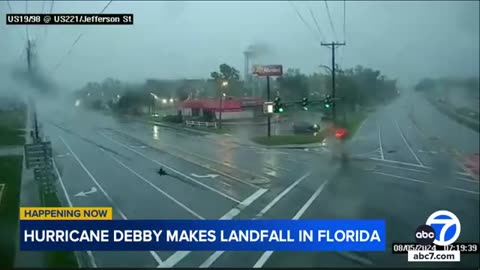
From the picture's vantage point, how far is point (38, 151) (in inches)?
255

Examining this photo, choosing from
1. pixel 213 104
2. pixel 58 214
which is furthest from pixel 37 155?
pixel 213 104

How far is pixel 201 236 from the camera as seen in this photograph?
14.3 ft

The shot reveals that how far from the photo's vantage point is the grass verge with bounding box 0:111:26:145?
5523mm

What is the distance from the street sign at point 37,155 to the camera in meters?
6.31

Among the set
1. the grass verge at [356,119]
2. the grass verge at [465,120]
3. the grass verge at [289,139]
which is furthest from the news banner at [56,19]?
the grass verge at [356,119]

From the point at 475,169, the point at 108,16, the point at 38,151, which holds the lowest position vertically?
the point at 475,169

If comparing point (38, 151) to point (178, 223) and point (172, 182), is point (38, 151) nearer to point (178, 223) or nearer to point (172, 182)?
point (172, 182)

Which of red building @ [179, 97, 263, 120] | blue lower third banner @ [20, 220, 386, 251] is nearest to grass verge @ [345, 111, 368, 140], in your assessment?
red building @ [179, 97, 263, 120]

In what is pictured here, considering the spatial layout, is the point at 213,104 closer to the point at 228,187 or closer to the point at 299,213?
the point at 228,187

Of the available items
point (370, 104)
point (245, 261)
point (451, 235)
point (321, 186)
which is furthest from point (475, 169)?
point (370, 104)

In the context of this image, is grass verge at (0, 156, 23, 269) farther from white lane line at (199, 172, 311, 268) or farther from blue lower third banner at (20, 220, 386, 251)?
white lane line at (199, 172, 311, 268)

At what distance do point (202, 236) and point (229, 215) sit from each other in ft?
6.52

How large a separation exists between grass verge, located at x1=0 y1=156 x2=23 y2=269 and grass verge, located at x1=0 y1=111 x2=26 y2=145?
9.6 inches

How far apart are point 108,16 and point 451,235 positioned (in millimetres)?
4477
